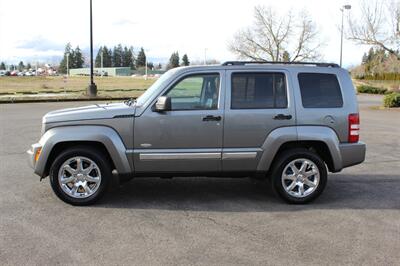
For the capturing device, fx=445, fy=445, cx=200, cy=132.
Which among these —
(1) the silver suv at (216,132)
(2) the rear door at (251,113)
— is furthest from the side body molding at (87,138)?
(2) the rear door at (251,113)

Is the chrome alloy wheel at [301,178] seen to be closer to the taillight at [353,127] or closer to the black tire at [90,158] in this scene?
the taillight at [353,127]

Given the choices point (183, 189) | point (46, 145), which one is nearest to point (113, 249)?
point (46, 145)

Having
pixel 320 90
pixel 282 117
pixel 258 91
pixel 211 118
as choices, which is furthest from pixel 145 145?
pixel 320 90

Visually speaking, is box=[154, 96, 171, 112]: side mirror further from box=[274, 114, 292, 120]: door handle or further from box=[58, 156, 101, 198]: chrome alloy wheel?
box=[274, 114, 292, 120]: door handle

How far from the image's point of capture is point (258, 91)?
598 centimetres

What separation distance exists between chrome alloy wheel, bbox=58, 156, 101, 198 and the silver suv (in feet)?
0.04

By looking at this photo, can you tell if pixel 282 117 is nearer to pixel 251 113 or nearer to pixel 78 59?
pixel 251 113

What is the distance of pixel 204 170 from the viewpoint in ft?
19.4

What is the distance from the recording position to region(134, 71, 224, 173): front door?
5.77m

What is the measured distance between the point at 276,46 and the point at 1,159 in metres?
44.7

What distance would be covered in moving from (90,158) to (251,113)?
218 centimetres

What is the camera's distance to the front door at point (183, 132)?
227 inches

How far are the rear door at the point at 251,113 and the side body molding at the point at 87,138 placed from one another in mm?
1368

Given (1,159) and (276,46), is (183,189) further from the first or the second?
(276,46)
